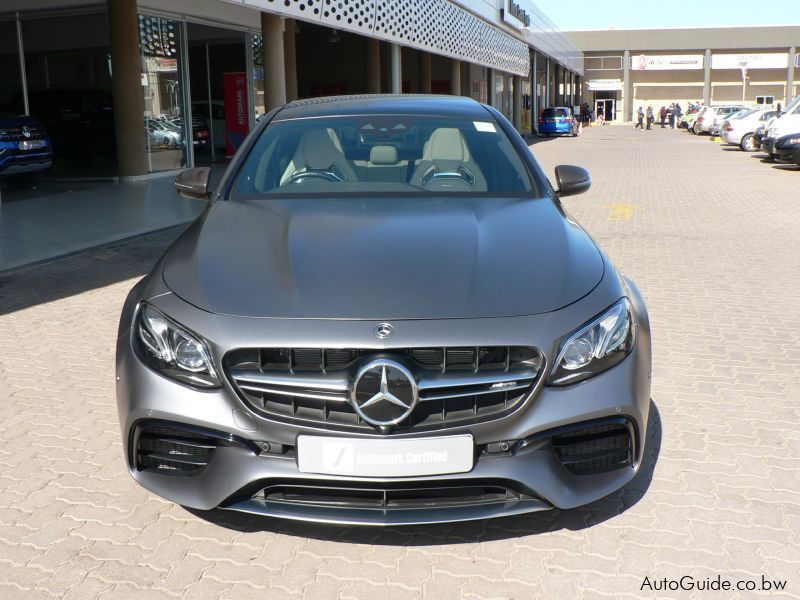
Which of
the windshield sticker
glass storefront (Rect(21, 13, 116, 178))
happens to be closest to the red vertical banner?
glass storefront (Rect(21, 13, 116, 178))

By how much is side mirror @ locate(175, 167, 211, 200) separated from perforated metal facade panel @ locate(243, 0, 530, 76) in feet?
37.9

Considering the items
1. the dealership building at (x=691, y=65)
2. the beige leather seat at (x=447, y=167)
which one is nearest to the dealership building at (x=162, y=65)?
the beige leather seat at (x=447, y=167)

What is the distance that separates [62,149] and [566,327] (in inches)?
790

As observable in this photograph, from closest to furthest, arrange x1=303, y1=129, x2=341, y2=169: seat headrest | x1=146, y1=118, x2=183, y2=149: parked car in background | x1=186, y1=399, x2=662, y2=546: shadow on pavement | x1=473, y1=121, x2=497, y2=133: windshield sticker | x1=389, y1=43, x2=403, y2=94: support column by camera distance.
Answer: x1=186, y1=399, x2=662, y2=546: shadow on pavement → x1=303, y1=129, x2=341, y2=169: seat headrest → x1=473, y1=121, x2=497, y2=133: windshield sticker → x1=146, y1=118, x2=183, y2=149: parked car in background → x1=389, y1=43, x2=403, y2=94: support column

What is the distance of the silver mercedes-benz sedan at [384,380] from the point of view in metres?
2.65

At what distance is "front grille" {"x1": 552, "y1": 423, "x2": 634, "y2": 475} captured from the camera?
9.07 feet

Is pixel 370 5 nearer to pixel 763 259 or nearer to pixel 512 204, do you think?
pixel 763 259

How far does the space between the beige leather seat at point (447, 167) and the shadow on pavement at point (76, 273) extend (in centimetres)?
409

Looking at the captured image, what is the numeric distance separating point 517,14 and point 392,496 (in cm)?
4451

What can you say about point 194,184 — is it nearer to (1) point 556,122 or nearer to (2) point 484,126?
(2) point 484,126

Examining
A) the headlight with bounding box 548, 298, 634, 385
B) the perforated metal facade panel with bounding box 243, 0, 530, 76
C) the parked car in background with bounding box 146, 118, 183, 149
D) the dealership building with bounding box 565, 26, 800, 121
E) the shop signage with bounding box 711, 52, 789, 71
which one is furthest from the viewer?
the shop signage with bounding box 711, 52, 789, 71

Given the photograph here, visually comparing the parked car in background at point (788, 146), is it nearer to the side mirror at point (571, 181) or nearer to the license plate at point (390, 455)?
the side mirror at point (571, 181)

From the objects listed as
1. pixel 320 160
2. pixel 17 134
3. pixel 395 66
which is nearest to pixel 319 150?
pixel 320 160

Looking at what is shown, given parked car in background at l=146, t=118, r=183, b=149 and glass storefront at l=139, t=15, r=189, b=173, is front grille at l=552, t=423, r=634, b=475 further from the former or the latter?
parked car in background at l=146, t=118, r=183, b=149
